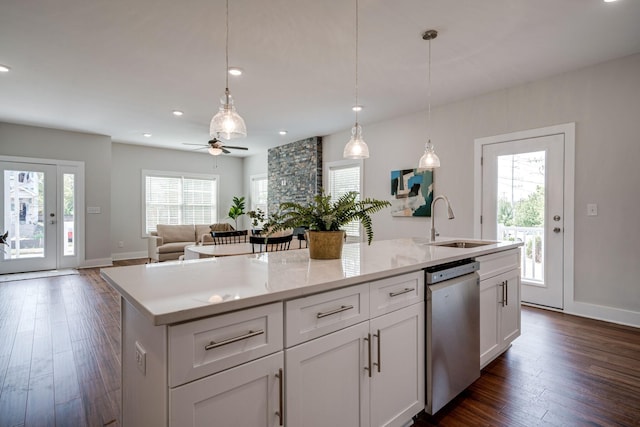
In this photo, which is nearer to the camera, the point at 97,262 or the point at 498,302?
the point at 498,302

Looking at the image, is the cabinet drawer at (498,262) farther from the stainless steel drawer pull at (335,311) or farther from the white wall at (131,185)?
the white wall at (131,185)

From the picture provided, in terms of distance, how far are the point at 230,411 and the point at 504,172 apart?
4157mm

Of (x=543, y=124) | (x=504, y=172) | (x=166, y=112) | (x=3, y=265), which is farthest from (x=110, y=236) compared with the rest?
(x=543, y=124)

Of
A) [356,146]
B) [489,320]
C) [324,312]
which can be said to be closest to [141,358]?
[324,312]

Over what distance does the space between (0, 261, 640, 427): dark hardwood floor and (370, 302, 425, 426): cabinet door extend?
0.25 m

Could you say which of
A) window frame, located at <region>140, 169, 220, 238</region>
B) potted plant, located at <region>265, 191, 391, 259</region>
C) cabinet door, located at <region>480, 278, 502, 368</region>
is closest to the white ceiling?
potted plant, located at <region>265, 191, 391, 259</region>

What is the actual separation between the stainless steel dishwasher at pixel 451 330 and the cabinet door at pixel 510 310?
530 mm

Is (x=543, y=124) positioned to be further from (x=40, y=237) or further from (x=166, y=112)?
(x=40, y=237)

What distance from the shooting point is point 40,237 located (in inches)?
234

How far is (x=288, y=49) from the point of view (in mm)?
3004

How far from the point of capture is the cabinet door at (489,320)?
2.23 metres

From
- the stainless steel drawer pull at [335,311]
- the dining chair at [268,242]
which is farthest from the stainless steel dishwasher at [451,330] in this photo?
the dining chair at [268,242]

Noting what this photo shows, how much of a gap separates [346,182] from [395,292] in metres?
4.71

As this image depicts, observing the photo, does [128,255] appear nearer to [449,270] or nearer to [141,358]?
[141,358]
